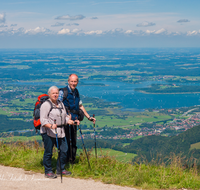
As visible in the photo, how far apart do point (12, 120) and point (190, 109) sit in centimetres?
6867

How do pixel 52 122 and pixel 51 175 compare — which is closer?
pixel 52 122

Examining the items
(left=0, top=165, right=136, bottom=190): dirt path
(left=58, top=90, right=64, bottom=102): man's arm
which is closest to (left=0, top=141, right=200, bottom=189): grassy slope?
(left=0, top=165, right=136, bottom=190): dirt path

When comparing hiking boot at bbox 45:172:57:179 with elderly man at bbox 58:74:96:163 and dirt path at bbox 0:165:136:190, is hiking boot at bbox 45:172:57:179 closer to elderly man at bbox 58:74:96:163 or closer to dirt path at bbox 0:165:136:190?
dirt path at bbox 0:165:136:190

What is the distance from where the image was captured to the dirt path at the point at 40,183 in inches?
184

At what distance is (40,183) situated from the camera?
4.88m

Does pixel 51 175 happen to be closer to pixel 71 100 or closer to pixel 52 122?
pixel 52 122

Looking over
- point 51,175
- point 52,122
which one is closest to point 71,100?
point 52,122

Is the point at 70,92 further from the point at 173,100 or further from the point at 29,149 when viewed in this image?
the point at 173,100

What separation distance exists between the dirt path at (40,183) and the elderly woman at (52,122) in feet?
0.80

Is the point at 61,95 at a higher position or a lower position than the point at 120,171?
higher

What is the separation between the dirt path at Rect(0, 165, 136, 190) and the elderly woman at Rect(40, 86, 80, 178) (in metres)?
0.24

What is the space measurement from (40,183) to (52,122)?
1.16 meters

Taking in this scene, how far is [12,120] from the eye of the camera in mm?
74938

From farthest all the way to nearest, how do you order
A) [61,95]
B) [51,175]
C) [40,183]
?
[61,95] < [51,175] < [40,183]
